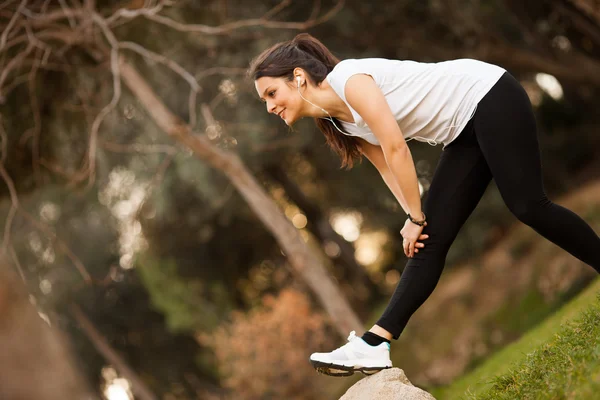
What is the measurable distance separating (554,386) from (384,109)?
1.37 meters

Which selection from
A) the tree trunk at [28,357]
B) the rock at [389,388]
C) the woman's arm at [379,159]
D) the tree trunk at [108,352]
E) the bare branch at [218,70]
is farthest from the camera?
the tree trunk at [108,352]

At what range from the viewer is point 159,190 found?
14188 millimetres

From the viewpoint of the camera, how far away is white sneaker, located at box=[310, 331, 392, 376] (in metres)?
3.43

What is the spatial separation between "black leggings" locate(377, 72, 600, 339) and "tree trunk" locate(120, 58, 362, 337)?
541 centimetres

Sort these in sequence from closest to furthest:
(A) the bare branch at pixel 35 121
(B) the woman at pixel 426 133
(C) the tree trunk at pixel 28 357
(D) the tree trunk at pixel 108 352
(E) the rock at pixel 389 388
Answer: (C) the tree trunk at pixel 28 357
(B) the woman at pixel 426 133
(E) the rock at pixel 389 388
(A) the bare branch at pixel 35 121
(D) the tree trunk at pixel 108 352

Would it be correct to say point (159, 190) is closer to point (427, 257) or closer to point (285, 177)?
point (285, 177)

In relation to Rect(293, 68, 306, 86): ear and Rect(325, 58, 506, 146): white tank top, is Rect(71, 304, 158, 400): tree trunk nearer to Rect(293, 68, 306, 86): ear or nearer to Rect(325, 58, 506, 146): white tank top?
Rect(293, 68, 306, 86): ear

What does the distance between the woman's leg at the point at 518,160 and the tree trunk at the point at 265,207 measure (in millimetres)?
5649

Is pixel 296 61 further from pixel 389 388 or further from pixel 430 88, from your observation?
pixel 389 388

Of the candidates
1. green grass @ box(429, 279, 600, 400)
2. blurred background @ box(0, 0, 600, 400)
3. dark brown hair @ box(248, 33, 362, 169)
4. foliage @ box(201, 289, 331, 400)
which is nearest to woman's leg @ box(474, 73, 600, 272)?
green grass @ box(429, 279, 600, 400)

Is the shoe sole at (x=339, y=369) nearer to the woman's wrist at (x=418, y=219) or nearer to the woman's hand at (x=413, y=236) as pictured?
the woman's hand at (x=413, y=236)

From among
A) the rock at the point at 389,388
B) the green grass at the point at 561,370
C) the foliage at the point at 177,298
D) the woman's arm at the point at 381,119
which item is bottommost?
the green grass at the point at 561,370

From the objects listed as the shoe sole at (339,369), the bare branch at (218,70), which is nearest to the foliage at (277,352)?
the bare branch at (218,70)

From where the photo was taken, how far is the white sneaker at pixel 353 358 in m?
3.43
